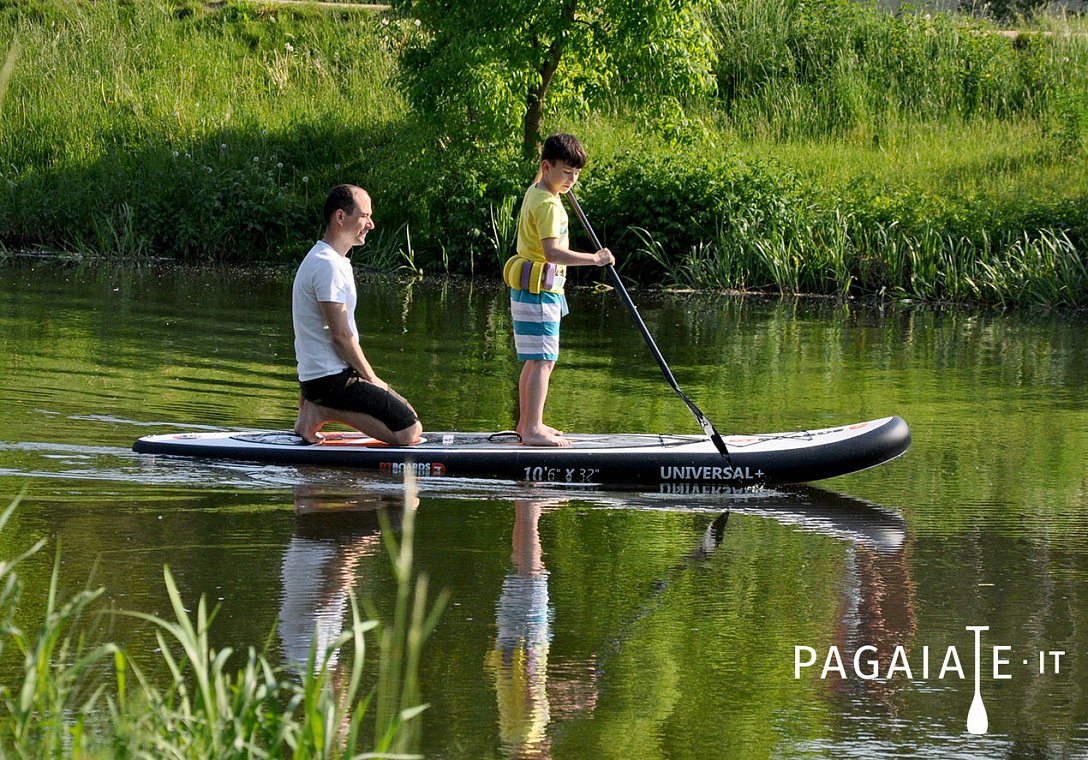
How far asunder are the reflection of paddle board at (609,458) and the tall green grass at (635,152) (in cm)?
1007

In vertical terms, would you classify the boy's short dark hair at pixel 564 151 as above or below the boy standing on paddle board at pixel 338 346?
above

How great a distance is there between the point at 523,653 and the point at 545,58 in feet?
45.8

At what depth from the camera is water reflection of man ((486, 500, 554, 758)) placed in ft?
14.4

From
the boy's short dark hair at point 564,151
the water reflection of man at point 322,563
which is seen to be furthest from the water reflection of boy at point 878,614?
the boy's short dark hair at point 564,151

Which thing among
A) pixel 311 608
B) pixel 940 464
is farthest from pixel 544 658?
pixel 940 464

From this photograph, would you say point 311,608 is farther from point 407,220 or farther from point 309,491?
point 407,220

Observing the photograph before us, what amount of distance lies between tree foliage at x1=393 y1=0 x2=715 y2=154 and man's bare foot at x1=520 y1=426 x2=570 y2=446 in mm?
9960

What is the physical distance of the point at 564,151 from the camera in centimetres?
773

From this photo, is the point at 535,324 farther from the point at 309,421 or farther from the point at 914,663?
the point at 914,663

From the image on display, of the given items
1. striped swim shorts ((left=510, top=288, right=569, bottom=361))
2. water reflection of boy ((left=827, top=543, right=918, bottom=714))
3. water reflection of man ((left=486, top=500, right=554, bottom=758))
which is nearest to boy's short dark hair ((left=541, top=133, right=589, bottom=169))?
striped swim shorts ((left=510, top=288, right=569, bottom=361))

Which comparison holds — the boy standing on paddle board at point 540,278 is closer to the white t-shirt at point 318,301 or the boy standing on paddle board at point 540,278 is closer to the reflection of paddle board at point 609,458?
the reflection of paddle board at point 609,458

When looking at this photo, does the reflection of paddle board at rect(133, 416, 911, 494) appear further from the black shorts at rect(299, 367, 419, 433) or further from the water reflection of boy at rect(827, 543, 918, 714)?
the water reflection of boy at rect(827, 543, 918, 714)

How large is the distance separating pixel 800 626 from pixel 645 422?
425 cm

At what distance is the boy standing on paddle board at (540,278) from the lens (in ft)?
25.6
